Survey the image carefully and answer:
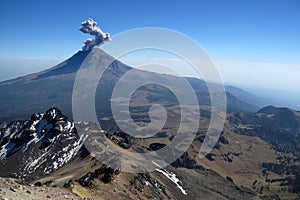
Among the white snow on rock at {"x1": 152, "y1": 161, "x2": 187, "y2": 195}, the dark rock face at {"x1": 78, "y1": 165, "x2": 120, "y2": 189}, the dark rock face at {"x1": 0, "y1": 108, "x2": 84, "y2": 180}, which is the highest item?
the dark rock face at {"x1": 78, "y1": 165, "x2": 120, "y2": 189}

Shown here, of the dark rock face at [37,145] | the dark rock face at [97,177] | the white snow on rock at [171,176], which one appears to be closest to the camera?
the dark rock face at [97,177]

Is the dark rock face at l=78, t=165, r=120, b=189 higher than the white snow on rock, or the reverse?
the dark rock face at l=78, t=165, r=120, b=189

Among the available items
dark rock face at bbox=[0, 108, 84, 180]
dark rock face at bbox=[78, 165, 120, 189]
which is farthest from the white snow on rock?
dark rock face at bbox=[0, 108, 84, 180]

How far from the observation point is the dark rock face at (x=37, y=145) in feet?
379

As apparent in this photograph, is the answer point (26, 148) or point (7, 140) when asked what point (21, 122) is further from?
point (26, 148)

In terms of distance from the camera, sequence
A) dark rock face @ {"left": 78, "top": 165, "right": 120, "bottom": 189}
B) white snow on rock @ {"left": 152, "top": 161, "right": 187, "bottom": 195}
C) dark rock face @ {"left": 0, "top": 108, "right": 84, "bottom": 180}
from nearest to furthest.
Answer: dark rock face @ {"left": 78, "top": 165, "right": 120, "bottom": 189}, white snow on rock @ {"left": 152, "top": 161, "right": 187, "bottom": 195}, dark rock face @ {"left": 0, "top": 108, "right": 84, "bottom": 180}

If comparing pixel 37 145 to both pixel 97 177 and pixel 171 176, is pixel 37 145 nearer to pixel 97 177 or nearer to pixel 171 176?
pixel 171 176

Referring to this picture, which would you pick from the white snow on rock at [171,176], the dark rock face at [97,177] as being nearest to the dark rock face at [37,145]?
the white snow on rock at [171,176]

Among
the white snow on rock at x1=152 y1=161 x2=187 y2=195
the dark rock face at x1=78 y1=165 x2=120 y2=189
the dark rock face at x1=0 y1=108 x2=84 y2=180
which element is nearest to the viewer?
the dark rock face at x1=78 y1=165 x2=120 y2=189

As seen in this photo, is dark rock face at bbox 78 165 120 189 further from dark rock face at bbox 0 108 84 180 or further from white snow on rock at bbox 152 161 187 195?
dark rock face at bbox 0 108 84 180

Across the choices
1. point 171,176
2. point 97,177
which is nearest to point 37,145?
point 171,176

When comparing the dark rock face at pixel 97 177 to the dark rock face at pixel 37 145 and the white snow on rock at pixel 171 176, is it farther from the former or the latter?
the dark rock face at pixel 37 145

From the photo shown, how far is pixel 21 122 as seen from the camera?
504ft

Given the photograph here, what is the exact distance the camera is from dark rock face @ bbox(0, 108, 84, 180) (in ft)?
379
